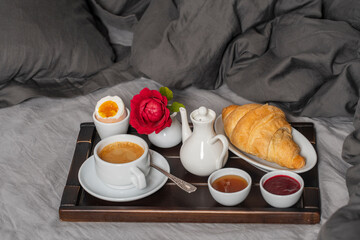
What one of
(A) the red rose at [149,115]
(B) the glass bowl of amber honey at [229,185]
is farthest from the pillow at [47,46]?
(B) the glass bowl of amber honey at [229,185]

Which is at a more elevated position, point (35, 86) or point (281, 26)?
point (281, 26)

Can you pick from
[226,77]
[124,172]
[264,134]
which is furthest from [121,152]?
[226,77]

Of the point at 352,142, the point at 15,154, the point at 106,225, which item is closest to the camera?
the point at 106,225

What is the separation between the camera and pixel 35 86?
1523mm

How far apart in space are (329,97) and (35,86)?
0.85m

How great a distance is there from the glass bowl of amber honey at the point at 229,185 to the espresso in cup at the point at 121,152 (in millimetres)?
176

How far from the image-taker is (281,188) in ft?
3.49

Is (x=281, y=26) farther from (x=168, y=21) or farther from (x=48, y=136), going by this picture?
(x=48, y=136)

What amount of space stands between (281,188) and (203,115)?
0.22m

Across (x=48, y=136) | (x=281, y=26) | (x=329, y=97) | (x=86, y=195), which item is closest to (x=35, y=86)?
(x=48, y=136)

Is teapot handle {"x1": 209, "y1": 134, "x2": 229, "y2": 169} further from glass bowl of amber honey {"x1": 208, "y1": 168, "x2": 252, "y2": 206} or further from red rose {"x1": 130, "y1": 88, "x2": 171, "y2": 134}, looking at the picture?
red rose {"x1": 130, "y1": 88, "x2": 171, "y2": 134}

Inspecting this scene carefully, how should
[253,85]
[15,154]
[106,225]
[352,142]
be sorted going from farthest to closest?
A: [253,85] → [15,154] → [352,142] → [106,225]

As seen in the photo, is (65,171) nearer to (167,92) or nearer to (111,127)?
(111,127)

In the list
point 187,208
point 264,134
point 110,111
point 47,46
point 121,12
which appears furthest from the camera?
point 121,12
